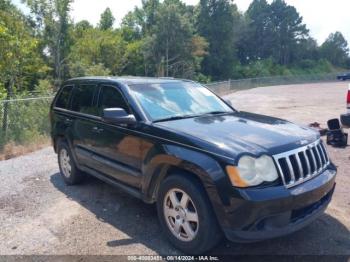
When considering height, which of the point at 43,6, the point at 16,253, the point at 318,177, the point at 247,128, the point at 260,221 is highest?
the point at 43,6

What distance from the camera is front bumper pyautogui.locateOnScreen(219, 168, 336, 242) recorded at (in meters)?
3.14

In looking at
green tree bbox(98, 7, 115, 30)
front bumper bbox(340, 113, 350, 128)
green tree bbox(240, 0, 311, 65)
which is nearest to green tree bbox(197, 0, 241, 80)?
green tree bbox(98, 7, 115, 30)

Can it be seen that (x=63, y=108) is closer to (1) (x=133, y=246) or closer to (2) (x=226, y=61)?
(1) (x=133, y=246)

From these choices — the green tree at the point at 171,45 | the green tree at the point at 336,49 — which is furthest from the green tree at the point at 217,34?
the green tree at the point at 336,49

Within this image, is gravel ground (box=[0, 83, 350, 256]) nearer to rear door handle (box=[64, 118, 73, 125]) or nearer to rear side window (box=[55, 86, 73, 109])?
rear door handle (box=[64, 118, 73, 125])

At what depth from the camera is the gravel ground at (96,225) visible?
3.79 metres

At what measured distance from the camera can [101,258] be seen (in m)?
3.67

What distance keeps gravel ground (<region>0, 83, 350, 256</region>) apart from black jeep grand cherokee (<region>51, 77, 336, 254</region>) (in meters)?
A: 0.40

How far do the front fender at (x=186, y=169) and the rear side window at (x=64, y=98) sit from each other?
253 cm

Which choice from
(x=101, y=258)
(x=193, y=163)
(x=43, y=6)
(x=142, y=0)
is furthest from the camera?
(x=142, y=0)

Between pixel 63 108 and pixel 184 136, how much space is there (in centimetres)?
308

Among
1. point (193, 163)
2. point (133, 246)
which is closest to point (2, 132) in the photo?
point (133, 246)

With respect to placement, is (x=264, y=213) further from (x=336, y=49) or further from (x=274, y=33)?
(x=336, y=49)

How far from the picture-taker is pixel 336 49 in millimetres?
84625
